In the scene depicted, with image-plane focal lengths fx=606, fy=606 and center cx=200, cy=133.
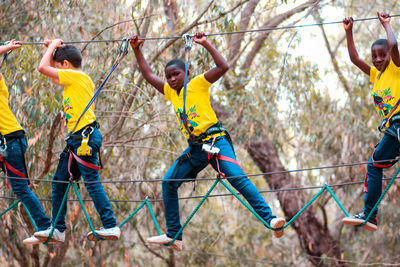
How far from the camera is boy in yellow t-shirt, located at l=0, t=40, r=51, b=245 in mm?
3994

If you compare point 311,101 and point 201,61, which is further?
point 311,101

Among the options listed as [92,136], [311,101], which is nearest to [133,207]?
[311,101]

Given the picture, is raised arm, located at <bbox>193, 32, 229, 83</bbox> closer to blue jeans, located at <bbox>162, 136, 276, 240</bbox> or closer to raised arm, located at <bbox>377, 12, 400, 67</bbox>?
blue jeans, located at <bbox>162, 136, 276, 240</bbox>

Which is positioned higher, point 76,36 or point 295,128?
point 76,36

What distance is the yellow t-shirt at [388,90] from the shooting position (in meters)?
3.68

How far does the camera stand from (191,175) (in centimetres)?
401

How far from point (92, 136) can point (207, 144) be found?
725mm

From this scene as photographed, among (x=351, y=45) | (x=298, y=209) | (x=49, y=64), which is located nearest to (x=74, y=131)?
(x=49, y=64)

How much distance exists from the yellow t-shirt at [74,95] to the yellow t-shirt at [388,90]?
180 cm

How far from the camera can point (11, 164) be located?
4043mm

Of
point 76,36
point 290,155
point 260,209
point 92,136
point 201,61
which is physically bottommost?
point 290,155

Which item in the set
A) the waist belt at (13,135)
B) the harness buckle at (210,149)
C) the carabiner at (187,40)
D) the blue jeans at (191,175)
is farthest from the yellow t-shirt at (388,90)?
the waist belt at (13,135)

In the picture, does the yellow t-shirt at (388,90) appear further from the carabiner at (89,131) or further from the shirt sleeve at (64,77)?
the shirt sleeve at (64,77)

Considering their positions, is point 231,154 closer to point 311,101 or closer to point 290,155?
point 311,101
